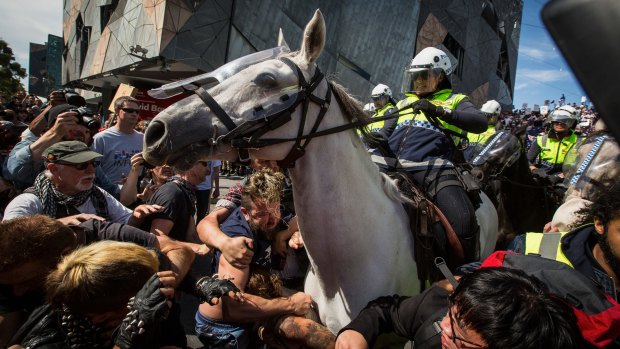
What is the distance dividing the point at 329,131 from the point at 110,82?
74.1ft

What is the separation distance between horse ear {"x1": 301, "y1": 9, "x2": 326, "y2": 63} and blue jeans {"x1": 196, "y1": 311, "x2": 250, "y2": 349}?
180cm

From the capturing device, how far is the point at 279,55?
2344mm

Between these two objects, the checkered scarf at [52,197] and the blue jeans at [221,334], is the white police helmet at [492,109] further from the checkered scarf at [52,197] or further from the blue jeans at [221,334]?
the checkered scarf at [52,197]

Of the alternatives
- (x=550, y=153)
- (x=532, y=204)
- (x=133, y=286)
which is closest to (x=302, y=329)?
(x=133, y=286)

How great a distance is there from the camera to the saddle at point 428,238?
2.56 m

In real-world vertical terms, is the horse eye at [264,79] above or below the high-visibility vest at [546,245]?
above

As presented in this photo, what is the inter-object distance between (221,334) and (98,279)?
1119 mm

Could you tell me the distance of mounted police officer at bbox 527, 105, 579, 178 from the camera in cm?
697

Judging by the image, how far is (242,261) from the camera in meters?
2.49

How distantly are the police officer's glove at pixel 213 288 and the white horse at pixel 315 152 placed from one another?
0.57 meters

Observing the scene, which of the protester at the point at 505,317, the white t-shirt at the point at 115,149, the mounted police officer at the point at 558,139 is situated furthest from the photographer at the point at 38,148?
the mounted police officer at the point at 558,139

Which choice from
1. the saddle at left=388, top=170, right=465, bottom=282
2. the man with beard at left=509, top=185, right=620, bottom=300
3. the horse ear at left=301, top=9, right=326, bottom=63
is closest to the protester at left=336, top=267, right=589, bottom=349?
the man with beard at left=509, top=185, right=620, bottom=300

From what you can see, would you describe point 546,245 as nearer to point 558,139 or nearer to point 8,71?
point 558,139

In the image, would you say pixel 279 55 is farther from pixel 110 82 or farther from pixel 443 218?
pixel 110 82
